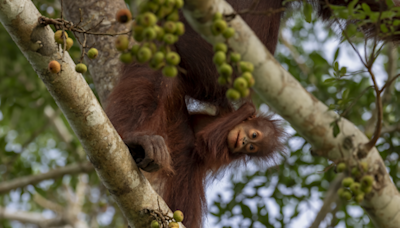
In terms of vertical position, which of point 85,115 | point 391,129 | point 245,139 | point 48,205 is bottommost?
point 48,205

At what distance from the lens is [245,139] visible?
310 cm

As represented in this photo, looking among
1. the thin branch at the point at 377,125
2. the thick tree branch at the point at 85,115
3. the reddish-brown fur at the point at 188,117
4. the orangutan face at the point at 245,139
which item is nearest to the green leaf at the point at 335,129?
the thin branch at the point at 377,125

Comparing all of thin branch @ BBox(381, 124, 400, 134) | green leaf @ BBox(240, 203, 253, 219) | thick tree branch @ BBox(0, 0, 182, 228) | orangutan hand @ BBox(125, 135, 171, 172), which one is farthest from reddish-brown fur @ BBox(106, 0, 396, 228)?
thin branch @ BBox(381, 124, 400, 134)

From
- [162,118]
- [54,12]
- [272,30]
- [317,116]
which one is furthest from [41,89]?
[317,116]

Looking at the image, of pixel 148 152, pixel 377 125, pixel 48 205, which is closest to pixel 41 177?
pixel 148 152

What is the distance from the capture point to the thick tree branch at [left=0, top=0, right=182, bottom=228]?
1.86m

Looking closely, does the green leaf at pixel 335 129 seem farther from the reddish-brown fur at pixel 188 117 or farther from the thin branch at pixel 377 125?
the reddish-brown fur at pixel 188 117

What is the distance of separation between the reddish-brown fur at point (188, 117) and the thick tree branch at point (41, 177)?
1754 millimetres

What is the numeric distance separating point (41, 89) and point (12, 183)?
3.51ft

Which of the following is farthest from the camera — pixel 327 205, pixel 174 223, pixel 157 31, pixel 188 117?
pixel 327 205

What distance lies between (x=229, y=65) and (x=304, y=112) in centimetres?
42

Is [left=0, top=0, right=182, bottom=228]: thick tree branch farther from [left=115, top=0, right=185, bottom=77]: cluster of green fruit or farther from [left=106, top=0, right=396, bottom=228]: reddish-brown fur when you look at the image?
[left=115, top=0, right=185, bottom=77]: cluster of green fruit

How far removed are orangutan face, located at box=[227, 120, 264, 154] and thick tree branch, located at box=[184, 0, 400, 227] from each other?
4.80ft

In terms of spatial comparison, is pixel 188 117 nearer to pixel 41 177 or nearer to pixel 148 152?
pixel 148 152
